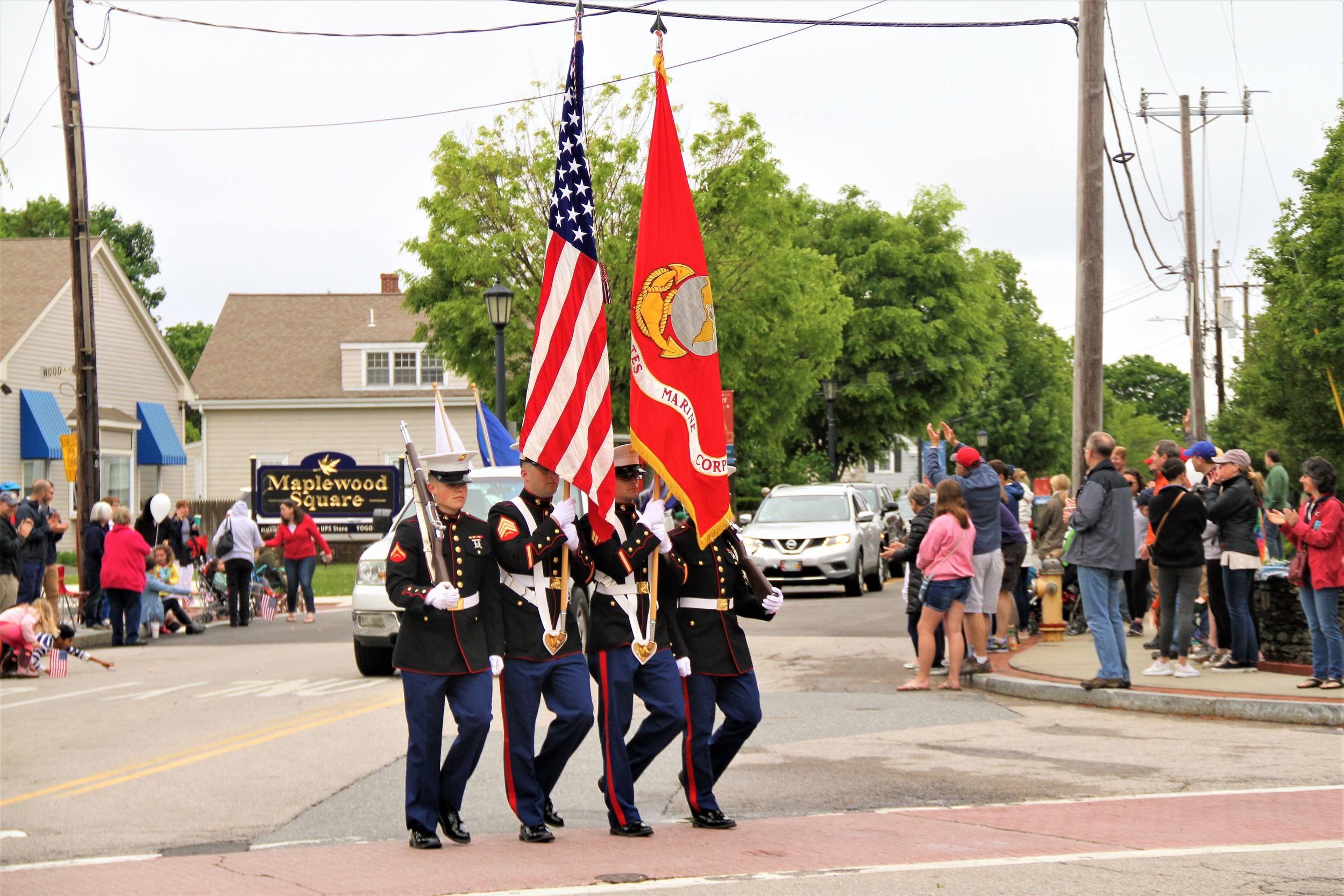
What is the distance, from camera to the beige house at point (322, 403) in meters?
44.5

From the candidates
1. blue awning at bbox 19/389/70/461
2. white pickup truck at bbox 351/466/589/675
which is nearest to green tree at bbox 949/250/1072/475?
blue awning at bbox 19/389/70/461

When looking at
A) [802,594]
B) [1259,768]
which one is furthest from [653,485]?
[802,594]

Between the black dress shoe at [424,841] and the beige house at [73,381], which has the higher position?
the beige house at [73,381]

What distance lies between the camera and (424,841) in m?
6.89

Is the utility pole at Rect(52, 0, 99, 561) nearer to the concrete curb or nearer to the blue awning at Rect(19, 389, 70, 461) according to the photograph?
the blue awning at Rect(19, 389, 70, 461)

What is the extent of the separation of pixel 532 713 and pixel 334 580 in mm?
26001

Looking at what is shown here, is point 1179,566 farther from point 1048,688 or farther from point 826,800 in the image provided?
point 826,800

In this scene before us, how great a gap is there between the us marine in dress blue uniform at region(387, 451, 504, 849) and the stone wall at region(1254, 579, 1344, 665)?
27.6ft

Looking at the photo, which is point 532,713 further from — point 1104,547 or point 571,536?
point 1104,547

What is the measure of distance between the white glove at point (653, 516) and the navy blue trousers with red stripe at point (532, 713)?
746mm

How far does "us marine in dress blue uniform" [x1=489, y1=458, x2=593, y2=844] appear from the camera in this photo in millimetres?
6926

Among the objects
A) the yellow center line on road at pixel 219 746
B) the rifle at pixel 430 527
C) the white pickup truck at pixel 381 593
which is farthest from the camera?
the white pickup truck at pixel 381 593

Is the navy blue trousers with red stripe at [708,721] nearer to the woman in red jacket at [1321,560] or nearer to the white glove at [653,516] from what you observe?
the white glove at [653,516]

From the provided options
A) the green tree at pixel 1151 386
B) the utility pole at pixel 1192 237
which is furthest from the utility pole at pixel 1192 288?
the green tree at pixel 1151 386
